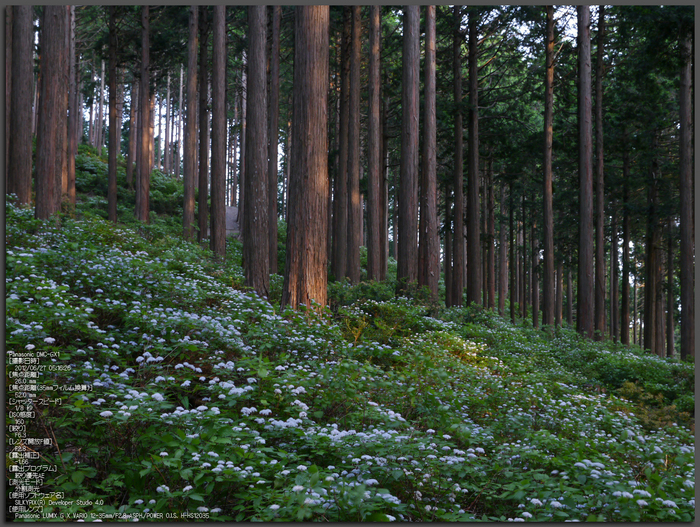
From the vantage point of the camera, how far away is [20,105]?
10.9 meters

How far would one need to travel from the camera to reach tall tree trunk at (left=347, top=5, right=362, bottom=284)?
1531cm

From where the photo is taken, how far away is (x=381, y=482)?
9.50 feet

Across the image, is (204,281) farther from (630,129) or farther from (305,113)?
(630,129)

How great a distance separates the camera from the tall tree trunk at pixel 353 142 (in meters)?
15.3

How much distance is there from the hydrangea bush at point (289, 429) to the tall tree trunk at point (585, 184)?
887cm

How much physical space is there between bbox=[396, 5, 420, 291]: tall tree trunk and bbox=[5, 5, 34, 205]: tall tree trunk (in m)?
8.68

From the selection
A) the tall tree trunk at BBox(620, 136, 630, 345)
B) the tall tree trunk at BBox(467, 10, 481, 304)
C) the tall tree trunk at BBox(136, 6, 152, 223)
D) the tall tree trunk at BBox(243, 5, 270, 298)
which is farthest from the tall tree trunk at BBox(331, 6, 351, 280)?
the tall tree trunk at BBox(620, 136, 630, 345)

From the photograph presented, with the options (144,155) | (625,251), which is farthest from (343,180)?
(625,251)

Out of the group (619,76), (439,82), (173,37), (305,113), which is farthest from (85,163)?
(619,76)

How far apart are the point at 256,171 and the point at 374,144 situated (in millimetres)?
5534

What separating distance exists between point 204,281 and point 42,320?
4059 mm

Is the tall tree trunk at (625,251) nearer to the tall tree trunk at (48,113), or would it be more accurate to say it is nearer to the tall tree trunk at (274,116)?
the tall tree trunk at (274,116)

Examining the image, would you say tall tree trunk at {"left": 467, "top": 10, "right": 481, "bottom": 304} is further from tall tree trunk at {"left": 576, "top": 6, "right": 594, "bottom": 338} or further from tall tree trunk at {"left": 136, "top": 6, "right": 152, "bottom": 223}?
tall tree trunk at {"left": 136, "top": 6, "right": 152, "bottom": 223}

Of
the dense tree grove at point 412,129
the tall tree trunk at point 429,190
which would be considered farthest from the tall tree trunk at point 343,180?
the tall tree trunk at point 429,190
